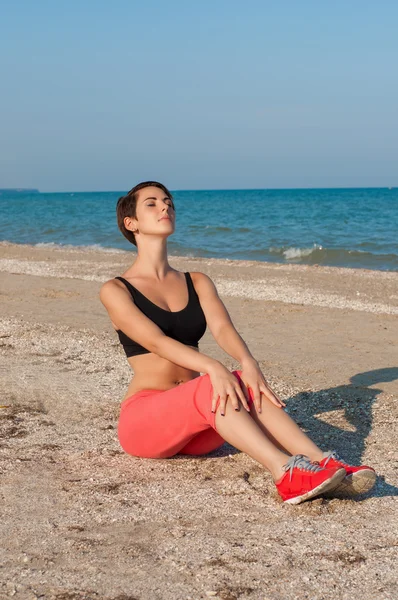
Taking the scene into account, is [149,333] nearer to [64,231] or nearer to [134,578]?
[134,578]

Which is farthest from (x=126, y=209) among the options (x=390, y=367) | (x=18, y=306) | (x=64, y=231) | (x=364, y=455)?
(x=64, y=231)

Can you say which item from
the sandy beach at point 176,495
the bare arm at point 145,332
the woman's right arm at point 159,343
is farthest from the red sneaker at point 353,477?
the bare arm at point 145,332

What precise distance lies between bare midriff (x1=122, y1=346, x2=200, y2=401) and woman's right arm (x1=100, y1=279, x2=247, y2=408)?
0.80ft

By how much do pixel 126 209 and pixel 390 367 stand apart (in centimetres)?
398

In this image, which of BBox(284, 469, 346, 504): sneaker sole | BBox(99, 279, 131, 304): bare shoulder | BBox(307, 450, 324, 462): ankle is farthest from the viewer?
BBox(99, 279, 131, 304): bare shoulder

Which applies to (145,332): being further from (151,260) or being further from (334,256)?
(334,256)

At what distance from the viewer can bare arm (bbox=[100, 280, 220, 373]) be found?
4.07m

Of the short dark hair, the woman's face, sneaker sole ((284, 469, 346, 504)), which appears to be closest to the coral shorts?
sneaker sole ((284, 469, 346, 504))

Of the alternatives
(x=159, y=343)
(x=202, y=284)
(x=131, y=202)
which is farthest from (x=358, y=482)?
(x=131, y=202)

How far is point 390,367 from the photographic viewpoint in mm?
7566

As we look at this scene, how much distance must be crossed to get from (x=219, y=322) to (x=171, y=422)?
0.73 metres

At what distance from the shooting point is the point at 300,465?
3666mm

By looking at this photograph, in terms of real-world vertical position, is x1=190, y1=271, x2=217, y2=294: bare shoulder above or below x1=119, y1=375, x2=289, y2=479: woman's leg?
above

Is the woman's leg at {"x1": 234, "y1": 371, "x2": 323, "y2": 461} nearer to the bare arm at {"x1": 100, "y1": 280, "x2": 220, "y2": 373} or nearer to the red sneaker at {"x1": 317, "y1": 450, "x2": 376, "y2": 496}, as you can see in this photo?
the red sneaker at {"x1": 317, "y1": 450, "x2": 376, "y2": 496}
